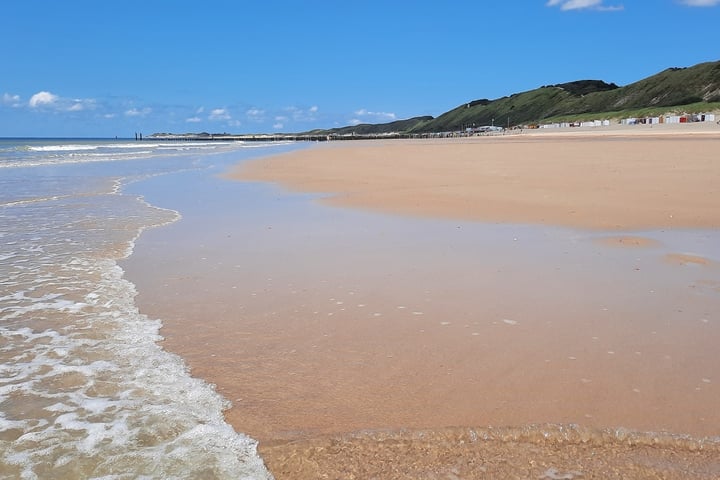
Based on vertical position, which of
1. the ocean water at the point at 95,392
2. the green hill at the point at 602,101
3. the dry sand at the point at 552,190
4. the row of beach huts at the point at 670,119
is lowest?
the ocean water at the point at 95,392

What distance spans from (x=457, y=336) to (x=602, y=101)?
14501 centimetres

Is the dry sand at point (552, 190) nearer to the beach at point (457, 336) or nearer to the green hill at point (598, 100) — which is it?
the beach at point (457, 336)

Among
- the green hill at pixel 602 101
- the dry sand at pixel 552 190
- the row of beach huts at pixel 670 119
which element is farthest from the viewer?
the green hill at pixel 602 101

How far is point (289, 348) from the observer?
4.07 m

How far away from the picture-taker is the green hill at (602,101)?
10332cm

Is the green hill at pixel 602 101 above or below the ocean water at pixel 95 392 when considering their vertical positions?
above

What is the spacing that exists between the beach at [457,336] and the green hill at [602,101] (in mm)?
80128

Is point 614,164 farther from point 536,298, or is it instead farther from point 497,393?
point 497,393

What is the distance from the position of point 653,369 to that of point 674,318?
3.67ft

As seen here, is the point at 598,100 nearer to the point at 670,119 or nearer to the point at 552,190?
the point at 670,119

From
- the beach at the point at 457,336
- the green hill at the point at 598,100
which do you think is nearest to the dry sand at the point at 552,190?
the beach at the point at 457,336

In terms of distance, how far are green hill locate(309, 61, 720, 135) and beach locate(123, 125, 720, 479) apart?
263 ft

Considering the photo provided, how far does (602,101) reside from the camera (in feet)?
436

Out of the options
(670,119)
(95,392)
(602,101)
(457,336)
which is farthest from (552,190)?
(602,101)
